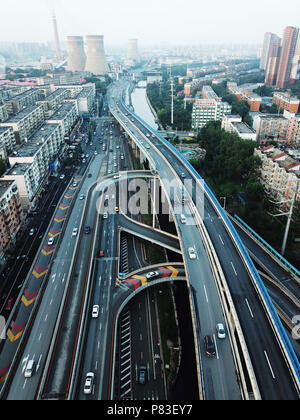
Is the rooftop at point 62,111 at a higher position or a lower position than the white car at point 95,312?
higher

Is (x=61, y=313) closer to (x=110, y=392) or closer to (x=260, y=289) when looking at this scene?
(x=110, y=392)

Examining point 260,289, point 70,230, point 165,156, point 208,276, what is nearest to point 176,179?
point 165,156

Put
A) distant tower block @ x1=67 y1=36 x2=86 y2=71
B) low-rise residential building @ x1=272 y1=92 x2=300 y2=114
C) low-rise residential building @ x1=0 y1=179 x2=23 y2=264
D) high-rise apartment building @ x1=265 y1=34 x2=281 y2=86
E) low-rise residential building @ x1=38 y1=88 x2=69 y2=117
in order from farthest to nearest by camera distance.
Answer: distant tower block @ x1=67 y1=36 x2=86 y2=71 → high-rise apartment building @ x1=265 y1=34 x2=281 y2=86 → low-rise residential building @ x1=38 y1=88 x2=69 y2=117 → low-rise residential building @ x1=272 y1=92 x2=300 y2=114 → low-rise residential building @ x1=0 y1=179 x2=23 y2=264

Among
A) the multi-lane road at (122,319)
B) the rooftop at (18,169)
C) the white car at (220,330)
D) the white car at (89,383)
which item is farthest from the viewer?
the rooftop at (18,169)

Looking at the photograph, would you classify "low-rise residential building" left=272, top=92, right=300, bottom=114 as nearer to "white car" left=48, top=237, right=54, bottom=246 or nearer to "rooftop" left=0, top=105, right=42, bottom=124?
"rooftop" left=0, top=105, right=42, bottom=124

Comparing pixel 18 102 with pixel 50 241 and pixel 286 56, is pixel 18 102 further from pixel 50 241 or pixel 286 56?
pixel 286 56

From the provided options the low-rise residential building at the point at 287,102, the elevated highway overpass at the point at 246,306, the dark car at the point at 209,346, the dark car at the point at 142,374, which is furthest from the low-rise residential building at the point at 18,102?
the dark car at the point at 209,346

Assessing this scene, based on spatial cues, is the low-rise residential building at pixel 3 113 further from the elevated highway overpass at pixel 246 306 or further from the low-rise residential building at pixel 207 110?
the elevated highway overpass at pixel 246 306

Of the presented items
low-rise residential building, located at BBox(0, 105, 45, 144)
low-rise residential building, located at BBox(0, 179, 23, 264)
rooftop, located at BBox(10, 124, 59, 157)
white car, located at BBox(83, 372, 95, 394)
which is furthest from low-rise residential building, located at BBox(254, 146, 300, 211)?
low-rise residential building, located at BBox(0, 105, 45, 144)
